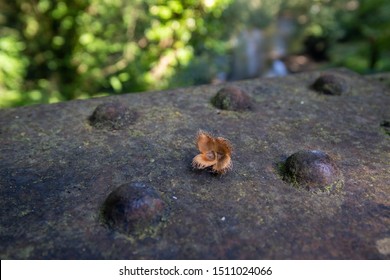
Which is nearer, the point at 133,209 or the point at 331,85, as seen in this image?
the point at 133,209

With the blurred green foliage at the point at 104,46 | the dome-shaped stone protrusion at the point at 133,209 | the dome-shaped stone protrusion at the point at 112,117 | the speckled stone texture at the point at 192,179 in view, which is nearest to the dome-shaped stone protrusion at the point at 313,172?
the speckled stone texture at the point at 192,179

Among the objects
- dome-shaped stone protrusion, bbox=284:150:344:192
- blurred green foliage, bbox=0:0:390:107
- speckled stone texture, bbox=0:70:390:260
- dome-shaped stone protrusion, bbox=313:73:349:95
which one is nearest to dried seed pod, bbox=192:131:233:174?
speckled stone texture, bbox=0:70:390:260

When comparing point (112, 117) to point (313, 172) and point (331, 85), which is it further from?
point (331, 85)

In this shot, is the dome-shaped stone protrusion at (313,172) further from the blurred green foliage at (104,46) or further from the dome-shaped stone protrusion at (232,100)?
the blurred green foliage at (104,46)

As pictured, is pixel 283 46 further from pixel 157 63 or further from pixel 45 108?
pixel 45 108

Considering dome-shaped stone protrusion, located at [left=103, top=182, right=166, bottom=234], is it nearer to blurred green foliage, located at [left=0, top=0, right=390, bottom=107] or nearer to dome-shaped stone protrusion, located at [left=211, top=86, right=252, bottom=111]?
dome-shaped stone protrusion, located at [left=211, top=86, right=252, bottom=111]

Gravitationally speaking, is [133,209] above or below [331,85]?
above

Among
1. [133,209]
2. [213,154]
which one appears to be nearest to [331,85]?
[213,154]
